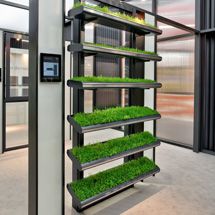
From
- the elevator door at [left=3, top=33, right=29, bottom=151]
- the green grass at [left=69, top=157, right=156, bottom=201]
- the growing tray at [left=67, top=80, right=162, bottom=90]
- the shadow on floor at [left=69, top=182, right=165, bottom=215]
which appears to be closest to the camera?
the growing tray at [left=67, top=80, right=162, bottom=90]

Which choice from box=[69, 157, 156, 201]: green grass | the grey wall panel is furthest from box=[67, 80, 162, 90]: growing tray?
box=[69, 157, 156, 201]: green grass

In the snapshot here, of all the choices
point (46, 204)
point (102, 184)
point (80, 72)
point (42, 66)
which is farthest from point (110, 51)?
point (46, 204)

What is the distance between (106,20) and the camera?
2781 millimetres

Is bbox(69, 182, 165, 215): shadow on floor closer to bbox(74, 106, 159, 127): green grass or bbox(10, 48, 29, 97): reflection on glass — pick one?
bbox(74, 106, 159, 127): green grass

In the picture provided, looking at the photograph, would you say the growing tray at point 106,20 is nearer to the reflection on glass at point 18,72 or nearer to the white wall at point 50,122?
the white wall at point 50,122

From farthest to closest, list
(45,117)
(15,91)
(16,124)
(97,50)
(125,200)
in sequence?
1. (16,124)
2. (15,91)
3. (125,200)
4. (97,50)
5. (45,117)

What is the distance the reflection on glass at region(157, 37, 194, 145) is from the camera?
17.8ft

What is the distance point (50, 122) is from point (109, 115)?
0.75 m

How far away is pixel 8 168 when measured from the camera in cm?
418

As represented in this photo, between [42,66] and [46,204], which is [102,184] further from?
[42,66]

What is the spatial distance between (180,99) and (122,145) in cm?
303

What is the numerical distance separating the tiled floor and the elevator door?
2.33 ft

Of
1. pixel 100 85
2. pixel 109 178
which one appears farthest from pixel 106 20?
pixel 109 178

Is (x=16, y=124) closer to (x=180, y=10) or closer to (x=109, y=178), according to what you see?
(x=109, y=178)
